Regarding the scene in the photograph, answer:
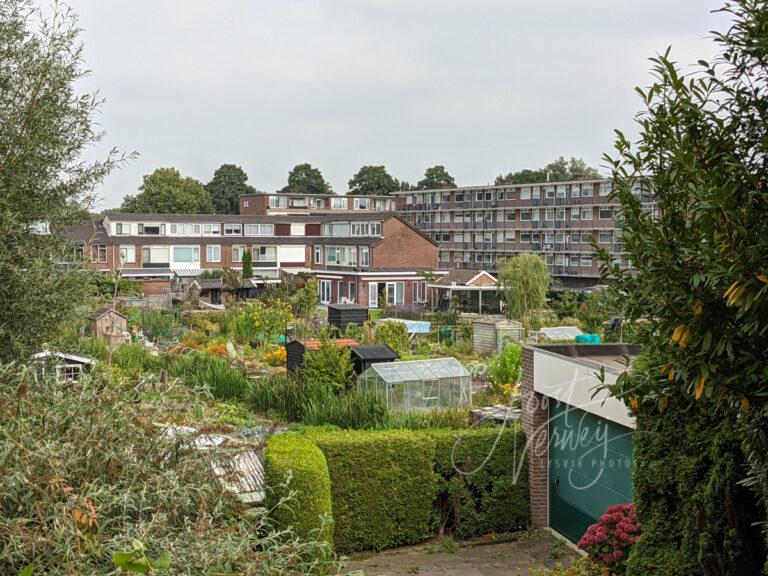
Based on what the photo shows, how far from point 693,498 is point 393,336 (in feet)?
69.2

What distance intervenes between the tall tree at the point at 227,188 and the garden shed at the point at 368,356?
85175mm

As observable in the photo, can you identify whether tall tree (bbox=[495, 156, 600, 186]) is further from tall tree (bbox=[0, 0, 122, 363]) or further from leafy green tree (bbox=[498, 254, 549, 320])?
tall tree (bbox=[0, 0, 122, 363])

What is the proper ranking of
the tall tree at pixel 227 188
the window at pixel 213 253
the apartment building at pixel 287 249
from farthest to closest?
the tall tree at pixel 227 188 < the window at pixel 213 253 < the apartment building at pixel 287 249

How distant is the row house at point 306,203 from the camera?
8925 centimetres

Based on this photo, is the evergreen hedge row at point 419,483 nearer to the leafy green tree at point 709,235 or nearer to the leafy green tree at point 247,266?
the leafy green tree at point 709,235

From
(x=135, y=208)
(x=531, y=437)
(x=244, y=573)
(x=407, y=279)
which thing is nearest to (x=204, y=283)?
(x=407, y=279)

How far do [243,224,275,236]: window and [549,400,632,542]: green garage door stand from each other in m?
55.3

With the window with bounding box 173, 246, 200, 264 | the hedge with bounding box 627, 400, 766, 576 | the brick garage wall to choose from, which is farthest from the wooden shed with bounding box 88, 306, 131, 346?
the window with bounding box 173, 246, 200, 264

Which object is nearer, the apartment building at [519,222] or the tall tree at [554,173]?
the apartment building at [519,222]

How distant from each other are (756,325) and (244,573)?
4.38m

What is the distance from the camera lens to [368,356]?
22.4 metres

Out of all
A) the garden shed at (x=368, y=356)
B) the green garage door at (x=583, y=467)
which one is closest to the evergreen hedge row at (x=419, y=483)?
the green garage door at (x=583, y=467)

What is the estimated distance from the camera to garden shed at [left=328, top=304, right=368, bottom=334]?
33.8m

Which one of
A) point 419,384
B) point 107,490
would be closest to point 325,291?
point 419,384
